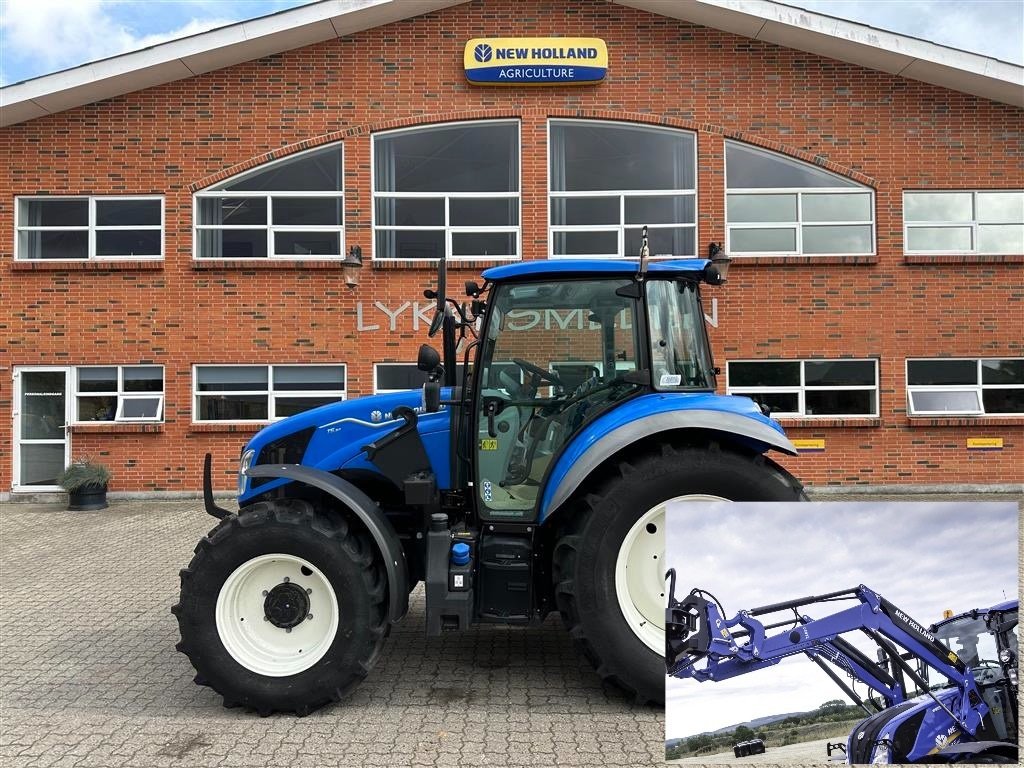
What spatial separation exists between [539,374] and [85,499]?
9.68m

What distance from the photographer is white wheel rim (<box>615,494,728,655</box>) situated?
12.7ft

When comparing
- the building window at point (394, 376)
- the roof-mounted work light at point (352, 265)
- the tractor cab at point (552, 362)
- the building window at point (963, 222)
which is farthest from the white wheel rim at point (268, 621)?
the building window at point (963, 222)

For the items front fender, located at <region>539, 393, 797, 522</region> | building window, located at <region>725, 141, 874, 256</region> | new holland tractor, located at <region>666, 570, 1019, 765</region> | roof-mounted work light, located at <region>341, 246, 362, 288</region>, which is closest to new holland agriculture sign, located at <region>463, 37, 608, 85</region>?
building window, located at <region>725, 141, 874, 256</region>

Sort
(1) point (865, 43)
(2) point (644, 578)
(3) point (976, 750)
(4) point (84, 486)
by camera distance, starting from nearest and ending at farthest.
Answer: (3) point (976, 750)
(2) point (644, 578)
(4) point (84, 486)
(1) point (865, 43)

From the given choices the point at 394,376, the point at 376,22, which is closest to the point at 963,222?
the point at 394,376

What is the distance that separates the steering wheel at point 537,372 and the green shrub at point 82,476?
9.46 metres

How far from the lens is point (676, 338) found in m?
4.28

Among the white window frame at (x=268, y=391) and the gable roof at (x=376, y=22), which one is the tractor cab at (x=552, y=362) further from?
the gable roof at (x=376, y=22)

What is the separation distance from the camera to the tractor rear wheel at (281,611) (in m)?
3.91

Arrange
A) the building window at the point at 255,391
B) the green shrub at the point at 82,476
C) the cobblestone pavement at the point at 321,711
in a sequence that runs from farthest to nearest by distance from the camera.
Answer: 1. the building window at the point at 255,391
2. the green shrub at the point at 82,476
3. the cobblestone pavement at the point at 321,711

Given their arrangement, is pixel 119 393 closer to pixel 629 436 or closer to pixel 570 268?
pixel 570 268

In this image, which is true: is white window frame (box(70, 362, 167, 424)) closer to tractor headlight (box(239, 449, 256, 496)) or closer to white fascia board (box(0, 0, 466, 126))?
white fascia board (box(0, 0, 466, 126))

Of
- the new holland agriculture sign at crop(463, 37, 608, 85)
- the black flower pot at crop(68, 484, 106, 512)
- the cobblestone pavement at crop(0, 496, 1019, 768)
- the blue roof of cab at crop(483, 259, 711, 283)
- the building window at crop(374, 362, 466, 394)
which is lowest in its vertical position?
the cobblestone pavement at crop(0, 496, 1019, 768)

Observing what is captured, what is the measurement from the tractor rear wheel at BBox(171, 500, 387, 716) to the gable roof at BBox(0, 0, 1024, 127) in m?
9.84
